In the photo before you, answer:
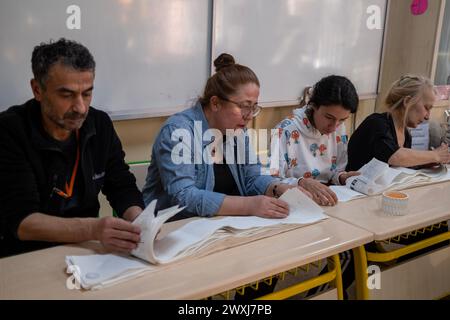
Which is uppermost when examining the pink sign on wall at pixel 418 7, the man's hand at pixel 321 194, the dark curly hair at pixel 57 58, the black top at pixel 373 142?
the pink sign on wall at pixel 418 7

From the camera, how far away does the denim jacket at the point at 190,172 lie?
1469 mm

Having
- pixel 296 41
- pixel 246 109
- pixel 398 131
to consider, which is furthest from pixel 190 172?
pixel 296 41

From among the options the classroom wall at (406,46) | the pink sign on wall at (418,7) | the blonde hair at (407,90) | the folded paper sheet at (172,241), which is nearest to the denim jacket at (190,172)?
the folded paper sheet at (172,241)

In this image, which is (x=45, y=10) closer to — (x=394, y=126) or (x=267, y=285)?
(x=267, y=285)

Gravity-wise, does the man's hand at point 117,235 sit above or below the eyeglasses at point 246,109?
below

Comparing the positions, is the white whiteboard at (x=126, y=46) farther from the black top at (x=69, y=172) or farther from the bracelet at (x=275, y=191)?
the bracelet at (x=275, y=191)

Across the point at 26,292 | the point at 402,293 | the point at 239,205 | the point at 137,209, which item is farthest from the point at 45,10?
the point at 402,293

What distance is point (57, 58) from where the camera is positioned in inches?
50.7

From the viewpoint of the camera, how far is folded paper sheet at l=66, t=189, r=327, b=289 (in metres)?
1.02

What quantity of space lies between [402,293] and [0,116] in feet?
4.99

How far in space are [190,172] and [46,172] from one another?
1.58 ft

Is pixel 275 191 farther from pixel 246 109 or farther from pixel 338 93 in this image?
pixel 338 93

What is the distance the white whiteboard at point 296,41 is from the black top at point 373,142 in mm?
833

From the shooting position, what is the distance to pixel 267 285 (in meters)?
1.34
